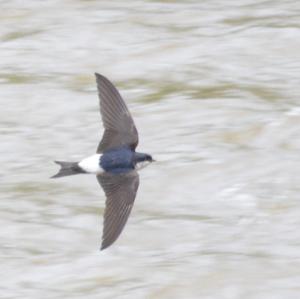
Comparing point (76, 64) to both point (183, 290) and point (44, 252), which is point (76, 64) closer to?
point (44, 252)

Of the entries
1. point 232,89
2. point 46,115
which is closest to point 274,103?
point 232,89

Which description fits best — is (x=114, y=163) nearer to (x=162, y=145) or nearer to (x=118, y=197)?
(x=118, y=197)

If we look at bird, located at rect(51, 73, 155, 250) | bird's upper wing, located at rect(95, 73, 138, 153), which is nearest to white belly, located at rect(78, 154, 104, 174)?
bird, located at rect(51, 73, 155, 250)

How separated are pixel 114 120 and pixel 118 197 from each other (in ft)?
1.36

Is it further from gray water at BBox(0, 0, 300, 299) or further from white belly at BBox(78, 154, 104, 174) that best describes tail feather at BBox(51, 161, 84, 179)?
gray water at BBox(0, 0, 300, 299)

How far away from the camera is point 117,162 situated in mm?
8070

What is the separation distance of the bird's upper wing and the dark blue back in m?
0.12

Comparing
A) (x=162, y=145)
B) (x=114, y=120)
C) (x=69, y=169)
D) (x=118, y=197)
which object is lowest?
(x=162, y=145)

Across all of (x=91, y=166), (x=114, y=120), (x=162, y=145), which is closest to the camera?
(x=91, y=166)

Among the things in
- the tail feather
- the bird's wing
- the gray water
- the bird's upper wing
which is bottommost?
the gray water

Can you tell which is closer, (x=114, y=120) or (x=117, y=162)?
(x=117, y=162)

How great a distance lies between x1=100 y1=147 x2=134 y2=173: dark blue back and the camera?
26.5 ft

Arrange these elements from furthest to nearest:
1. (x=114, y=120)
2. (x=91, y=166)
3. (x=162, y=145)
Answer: (x=162, y=145), (x=114, y=120), (x=91, y=166)

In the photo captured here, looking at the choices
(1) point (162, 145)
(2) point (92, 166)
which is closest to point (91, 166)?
(2) point (92, 166)
